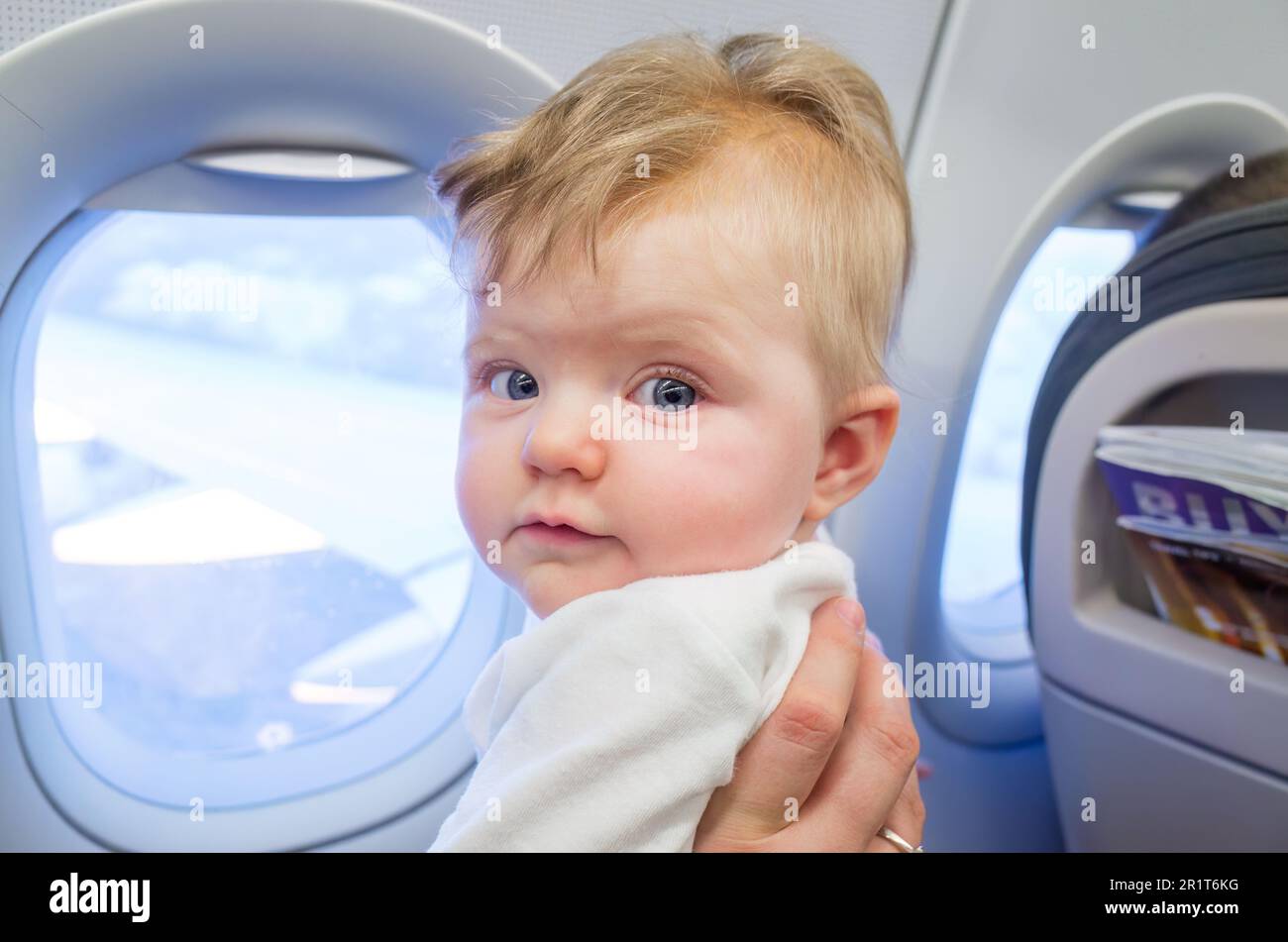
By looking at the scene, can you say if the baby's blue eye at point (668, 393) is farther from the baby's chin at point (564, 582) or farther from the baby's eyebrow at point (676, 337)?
the baby's chin at point (564, 582)

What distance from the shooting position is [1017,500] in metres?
1.58

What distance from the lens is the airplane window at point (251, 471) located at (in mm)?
1314

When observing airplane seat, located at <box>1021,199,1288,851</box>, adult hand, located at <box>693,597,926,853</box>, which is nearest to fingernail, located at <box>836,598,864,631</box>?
adult hand, located at <box>693,597,926,853</box>

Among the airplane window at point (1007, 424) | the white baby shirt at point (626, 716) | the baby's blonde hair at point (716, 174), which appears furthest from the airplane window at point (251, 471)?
the airplane window at point (1007, 424)

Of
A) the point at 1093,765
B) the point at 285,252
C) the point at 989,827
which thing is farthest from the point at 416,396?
the point at 989,827

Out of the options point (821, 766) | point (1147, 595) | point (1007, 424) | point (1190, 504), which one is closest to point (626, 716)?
point (821, 766)

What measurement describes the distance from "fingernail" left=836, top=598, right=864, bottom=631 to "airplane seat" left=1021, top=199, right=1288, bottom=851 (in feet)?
1.53

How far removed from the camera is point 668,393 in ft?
2.76

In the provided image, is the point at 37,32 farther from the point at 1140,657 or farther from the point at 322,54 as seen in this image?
the point at 1140,657

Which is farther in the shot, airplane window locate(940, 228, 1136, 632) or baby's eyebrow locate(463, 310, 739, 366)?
airplane window locate(940, 228, 1136, 632)

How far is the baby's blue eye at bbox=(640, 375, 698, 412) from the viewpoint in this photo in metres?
0.84

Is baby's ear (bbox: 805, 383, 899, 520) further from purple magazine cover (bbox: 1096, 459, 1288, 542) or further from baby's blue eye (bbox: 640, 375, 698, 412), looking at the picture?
A: purple magazine cover (bbox: 1096, 459, 1288, 542)

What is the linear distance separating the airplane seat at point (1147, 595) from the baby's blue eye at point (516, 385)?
0.77 metres

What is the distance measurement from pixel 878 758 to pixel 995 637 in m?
0.78
